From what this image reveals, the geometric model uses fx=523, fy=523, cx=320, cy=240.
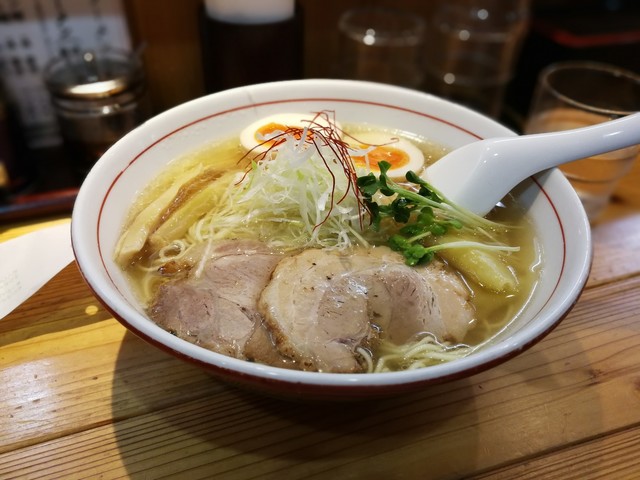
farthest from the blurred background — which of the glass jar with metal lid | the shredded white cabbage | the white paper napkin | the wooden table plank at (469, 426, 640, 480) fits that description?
the wooden table plank at (469, 426, 640, 480)

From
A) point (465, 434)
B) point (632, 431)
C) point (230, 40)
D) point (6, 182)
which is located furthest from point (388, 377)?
point (6, 182)

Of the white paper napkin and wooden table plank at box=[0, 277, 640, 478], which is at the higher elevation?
the white paper napkin

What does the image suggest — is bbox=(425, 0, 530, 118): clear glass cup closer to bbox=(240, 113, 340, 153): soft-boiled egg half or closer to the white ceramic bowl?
the white ceramic bowl

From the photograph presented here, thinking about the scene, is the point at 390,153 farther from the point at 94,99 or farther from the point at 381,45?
the point at 94,99

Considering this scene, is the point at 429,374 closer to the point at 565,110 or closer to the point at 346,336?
the point at 346,336

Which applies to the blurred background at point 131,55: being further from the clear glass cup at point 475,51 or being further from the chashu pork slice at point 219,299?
the chashu pork slice at point 219,299

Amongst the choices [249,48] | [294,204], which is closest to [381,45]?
[249,48]

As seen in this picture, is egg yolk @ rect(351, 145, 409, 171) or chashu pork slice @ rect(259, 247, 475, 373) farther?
egg yolk @ rect(351, 145, 409, 171)
